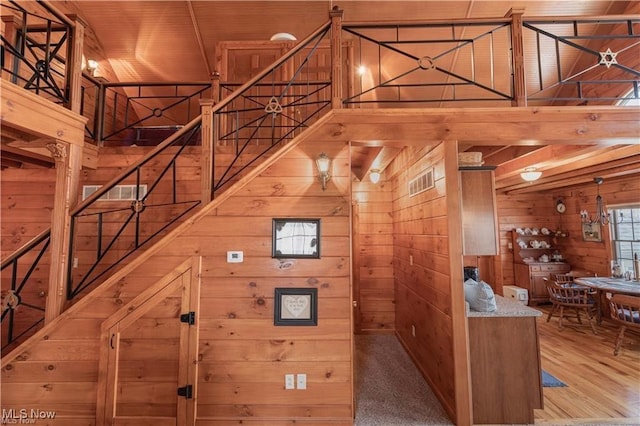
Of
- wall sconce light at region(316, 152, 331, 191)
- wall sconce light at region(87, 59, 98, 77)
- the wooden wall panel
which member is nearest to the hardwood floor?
wall sconce light at region(316, 152, 331, 191)

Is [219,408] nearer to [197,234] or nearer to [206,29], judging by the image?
[197,234]

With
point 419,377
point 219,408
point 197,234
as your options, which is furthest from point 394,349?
point 197,234

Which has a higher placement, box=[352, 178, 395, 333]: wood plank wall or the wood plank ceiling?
the wood plank ceiling

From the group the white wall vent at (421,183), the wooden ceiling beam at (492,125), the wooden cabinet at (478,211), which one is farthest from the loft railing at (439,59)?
the wooden cabinet at (478,211)

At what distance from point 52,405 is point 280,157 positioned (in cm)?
285

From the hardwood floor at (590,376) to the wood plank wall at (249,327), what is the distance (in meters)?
2.11

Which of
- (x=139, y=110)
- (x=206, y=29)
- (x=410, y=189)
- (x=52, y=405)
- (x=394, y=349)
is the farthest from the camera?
(x=139, y=110)

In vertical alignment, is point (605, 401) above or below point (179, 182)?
below

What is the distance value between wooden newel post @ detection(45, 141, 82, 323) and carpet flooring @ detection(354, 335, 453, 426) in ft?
9.34

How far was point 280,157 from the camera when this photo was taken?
2.71m

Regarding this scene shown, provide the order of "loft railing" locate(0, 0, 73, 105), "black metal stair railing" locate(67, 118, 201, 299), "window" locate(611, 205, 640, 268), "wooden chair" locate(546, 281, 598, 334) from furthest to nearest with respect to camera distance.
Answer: "window" locate(611, 205, 640, 268), "wooden chair" locate(546, 281, 598, 334), "black metal stair railing" locate(67, 118, 201, 299), "loft railing" locate(0, 0, 73, 105)

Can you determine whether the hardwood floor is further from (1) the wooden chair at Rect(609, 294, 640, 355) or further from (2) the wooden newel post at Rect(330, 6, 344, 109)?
(2) the wooden newel post at Rect(330, 6, 344, 109)

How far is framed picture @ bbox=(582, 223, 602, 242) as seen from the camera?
612 cm

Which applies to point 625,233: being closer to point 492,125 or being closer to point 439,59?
point 439,59
